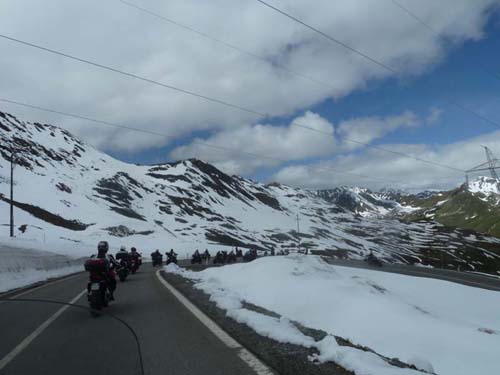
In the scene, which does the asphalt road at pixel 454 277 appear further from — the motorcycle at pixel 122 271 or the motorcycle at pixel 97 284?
the motorcycle at pixel 97 284

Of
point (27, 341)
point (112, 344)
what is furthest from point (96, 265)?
point (112, 344)

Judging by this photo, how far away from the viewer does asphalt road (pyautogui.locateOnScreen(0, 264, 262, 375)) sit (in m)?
6.06

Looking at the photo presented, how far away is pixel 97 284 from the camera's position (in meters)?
11.2

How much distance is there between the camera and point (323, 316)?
13531mm

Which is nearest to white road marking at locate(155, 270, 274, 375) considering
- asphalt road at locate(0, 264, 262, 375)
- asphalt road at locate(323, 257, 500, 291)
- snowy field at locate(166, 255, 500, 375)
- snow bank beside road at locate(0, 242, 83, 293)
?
asphalt road at locate(0, 264, 262, 375)

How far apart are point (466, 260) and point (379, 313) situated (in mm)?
176713

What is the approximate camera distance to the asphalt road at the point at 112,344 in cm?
606

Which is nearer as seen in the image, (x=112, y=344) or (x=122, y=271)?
(x=112, y=344)

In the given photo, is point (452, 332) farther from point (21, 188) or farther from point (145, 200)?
point (145, 200)

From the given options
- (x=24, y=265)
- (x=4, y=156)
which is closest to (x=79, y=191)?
(x=4, y=156)

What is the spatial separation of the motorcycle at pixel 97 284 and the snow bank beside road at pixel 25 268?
8.75m

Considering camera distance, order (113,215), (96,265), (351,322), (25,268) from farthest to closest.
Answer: (113,215) < (25,268) < (351,322) < (96,265)

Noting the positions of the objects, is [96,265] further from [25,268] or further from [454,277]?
[454,277]

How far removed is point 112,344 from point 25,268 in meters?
18.5
